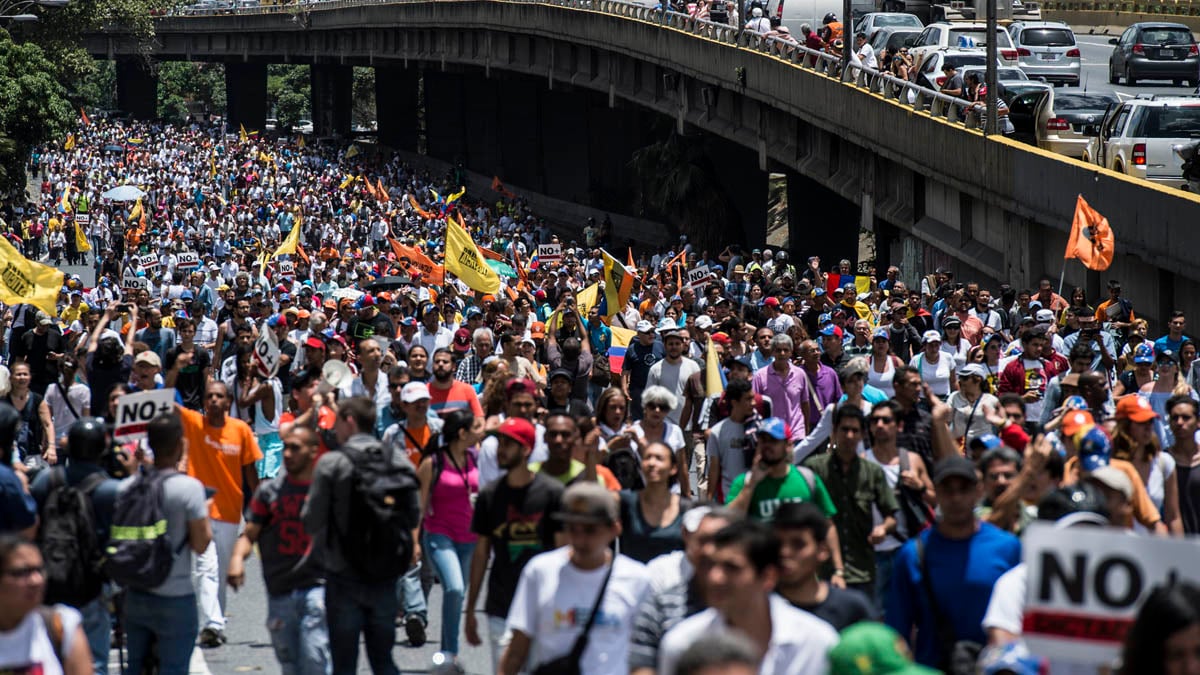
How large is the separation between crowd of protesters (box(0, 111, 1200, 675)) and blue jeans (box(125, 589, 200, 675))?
0.01 metres

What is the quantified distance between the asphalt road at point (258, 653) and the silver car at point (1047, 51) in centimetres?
2998

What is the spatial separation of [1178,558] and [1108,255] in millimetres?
14465

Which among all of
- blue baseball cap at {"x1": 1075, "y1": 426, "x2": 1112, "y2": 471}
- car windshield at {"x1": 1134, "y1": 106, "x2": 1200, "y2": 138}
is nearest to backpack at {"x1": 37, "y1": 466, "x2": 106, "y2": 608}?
blue baseball cap at {"x1": 1075, "y1": 426, "x2": 1112, "y2": 471}

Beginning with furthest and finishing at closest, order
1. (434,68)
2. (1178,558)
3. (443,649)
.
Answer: (434,68) < (443,649) < (1178,558)

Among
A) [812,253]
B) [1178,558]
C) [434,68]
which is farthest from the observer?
[434,68]

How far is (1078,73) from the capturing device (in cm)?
4109

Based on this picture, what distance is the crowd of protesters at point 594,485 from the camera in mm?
6441

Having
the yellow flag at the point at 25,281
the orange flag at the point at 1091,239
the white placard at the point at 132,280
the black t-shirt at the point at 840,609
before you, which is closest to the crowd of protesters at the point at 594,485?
the black t-shirt at the point at 840,609

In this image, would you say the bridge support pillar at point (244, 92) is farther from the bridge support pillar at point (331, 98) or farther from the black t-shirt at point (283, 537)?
the black t-shirt at point (283, 537)

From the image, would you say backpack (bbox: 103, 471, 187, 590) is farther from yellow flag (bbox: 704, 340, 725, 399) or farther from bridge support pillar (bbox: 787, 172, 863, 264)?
bridge support pillar (bbox: 787, 172, 863, 264)

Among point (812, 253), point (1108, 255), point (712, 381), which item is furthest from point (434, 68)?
point (712, 381)

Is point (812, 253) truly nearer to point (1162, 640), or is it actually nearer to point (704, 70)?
point (704, 70)

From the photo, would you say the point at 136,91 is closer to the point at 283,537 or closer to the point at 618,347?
the point at 618,347

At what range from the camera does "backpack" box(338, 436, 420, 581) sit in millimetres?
8109
